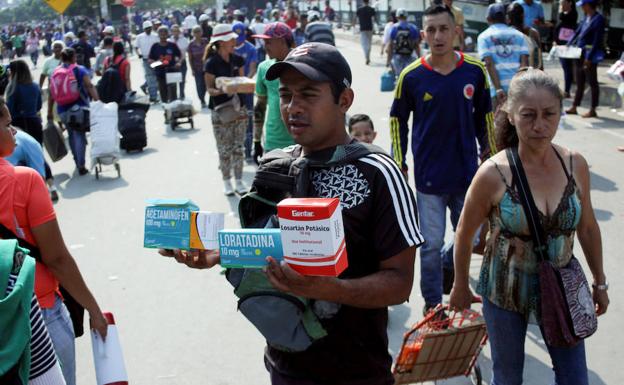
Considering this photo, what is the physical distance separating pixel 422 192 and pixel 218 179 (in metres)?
5.60

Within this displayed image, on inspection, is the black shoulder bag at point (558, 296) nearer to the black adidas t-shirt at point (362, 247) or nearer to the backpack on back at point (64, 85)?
the black adidas t-shirt at point (362, 247)

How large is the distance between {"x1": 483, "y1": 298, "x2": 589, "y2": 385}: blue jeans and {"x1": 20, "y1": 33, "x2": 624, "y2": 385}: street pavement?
3.97 ft

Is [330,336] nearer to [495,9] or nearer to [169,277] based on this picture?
[169,277]

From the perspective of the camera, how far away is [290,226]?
1.83 meters

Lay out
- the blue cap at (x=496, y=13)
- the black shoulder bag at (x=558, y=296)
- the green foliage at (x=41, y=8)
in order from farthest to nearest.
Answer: the green foliage at (x=41, y=8) < the blue cap at (x=496, y=13) < the black shoulder bag at (x=558, y=296)

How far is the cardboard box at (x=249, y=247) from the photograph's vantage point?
193 centimetres

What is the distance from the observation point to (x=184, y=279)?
6535 mm

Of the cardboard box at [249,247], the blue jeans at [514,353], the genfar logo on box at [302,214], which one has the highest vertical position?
the genfar logo on box at [302,214]

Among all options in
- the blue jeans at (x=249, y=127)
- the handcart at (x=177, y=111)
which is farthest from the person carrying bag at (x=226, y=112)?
the handcart at (x=177, y=111)

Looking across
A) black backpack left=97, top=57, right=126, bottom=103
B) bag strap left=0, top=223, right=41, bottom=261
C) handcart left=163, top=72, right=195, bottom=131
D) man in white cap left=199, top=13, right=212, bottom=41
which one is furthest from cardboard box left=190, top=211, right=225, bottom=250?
man in white cap left=199, top=13, right=212, bottom=41

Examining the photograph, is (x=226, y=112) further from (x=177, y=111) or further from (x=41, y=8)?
(x=41, y=8)

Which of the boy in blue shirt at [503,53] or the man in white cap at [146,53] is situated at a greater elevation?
the boy in blue shirt at [503,53]

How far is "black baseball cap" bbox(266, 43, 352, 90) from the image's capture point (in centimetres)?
230

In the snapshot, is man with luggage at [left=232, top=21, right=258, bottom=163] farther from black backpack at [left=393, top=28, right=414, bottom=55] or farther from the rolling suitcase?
black backpack at [left=393, top=28, right=414, bottom=55]
